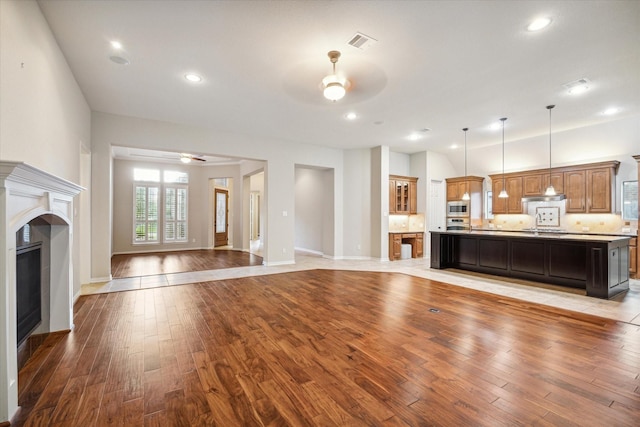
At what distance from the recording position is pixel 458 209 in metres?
8.99

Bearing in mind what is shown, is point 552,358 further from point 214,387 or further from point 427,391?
point 214,387

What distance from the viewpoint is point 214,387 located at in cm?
207

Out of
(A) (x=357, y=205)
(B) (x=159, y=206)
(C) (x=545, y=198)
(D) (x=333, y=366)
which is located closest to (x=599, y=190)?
(C) (x=545, y=198)

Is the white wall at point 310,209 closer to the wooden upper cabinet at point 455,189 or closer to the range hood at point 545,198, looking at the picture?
the wooden upper cabinet at point 455,189

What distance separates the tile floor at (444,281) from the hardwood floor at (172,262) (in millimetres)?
523

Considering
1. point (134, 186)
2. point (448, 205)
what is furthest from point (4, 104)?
point (448, 205)

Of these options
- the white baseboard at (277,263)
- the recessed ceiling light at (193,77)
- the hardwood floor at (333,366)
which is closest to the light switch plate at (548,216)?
the hardwood floor at (333,366)

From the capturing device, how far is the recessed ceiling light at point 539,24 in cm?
275

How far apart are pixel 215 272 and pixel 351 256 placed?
150 inches

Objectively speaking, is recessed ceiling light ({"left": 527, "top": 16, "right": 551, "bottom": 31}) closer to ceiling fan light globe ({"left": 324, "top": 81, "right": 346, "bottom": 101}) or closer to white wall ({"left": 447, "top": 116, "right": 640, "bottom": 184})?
ceiling fan light globe ({"left": 324, "top": 81, "right": 346, "bottom": 101})

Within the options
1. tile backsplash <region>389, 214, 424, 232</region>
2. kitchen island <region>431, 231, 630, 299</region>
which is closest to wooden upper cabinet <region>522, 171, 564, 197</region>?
kitchen island <region>431, 231, 630, 299</region>

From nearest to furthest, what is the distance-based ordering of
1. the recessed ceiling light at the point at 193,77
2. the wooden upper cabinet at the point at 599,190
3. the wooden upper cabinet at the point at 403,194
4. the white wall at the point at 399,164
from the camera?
the recessed ceiling light at the point at 193,77
the wooden upper cabinet at the point at 599,190
the wooden upper cabinet at the point at 403,194
the white wall at the point at 399,164

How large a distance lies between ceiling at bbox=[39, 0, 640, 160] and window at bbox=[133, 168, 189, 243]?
4.66 meters

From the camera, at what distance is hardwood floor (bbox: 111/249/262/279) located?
6347 mm
